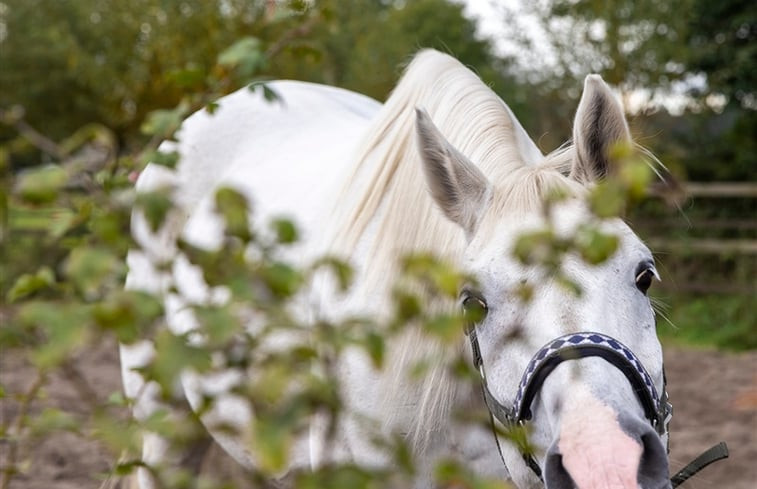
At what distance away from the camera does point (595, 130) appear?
6.90ft

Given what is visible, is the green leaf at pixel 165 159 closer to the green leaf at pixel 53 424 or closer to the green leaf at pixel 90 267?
the green leaf at pixel 53 424

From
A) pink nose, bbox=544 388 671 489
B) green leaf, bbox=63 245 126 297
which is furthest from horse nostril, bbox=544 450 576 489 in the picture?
green leaf, bbox=63 245 126 297

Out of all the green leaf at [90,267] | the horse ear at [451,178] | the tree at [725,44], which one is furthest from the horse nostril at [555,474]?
the tree at [725,44]

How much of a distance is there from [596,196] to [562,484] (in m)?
0.97

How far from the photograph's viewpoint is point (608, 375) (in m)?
1.65

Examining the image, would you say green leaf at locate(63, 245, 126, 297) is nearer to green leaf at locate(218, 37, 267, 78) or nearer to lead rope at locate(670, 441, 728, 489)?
green leaf at locate(218, 37, 267, 78)

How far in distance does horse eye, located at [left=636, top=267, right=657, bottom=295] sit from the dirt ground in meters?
0.77

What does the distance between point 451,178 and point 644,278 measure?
0.49 m

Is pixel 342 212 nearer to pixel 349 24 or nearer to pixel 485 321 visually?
pixel 485 321

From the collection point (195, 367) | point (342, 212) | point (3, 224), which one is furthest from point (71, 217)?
point (342, 212)

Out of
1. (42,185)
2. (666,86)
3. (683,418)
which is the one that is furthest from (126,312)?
(666,86)

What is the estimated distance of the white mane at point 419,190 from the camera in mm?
2184

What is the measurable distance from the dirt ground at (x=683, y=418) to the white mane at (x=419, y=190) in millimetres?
787

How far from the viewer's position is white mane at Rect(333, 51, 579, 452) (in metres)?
2.18
